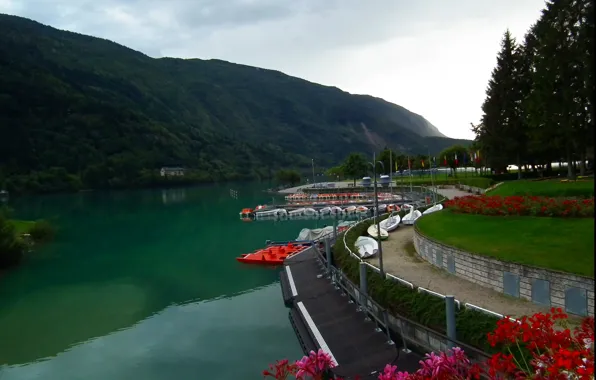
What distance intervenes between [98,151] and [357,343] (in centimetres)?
17475

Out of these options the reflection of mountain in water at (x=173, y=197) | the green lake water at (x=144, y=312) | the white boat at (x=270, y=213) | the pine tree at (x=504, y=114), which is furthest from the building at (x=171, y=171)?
the pine tree at (x=504, y=114)

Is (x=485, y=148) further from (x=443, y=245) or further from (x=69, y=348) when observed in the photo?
(x=69, y=348)

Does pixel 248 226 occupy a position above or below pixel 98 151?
below

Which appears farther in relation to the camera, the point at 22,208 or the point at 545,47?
the point at 22,208

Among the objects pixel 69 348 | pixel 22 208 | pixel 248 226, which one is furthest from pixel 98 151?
pixel 69 348

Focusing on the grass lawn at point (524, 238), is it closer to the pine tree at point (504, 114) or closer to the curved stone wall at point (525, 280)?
the curved stone wall at point (525, 280)

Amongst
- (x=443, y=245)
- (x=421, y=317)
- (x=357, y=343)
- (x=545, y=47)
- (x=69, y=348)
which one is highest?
(x=545, y=47)

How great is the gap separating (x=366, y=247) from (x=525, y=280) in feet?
39.6

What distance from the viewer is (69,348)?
79.2 ft

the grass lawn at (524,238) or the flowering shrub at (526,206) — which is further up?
the flowering shrub at (526,206)

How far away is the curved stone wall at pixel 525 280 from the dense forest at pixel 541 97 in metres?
5.98

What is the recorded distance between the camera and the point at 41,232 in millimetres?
56188

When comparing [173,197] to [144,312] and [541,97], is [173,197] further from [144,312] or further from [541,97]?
[541,97]

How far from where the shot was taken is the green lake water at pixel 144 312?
21.5 metres
